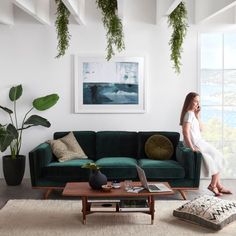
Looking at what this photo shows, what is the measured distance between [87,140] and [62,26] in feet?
5.51

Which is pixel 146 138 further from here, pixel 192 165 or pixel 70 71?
pixel 70 71

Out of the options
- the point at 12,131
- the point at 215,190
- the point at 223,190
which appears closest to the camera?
the point at 215,190

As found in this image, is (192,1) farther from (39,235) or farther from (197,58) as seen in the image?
(39,235)

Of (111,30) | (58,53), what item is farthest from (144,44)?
(58,53)

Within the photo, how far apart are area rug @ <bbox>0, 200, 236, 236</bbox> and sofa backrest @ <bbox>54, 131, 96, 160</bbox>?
1.31m

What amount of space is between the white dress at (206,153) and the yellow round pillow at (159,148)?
1.23 ft

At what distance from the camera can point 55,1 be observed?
6793mm

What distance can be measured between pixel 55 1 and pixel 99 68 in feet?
3.81

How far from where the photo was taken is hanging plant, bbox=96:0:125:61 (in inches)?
264

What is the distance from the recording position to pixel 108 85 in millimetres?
7160

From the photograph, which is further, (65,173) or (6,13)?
(6,13)

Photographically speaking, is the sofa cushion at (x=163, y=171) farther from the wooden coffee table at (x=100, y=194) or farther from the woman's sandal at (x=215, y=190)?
the wooden coffee table at (x=100, y=194)

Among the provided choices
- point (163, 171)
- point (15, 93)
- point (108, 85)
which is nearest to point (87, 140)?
point (108, 85)

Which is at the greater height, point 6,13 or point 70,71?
point 6,13
